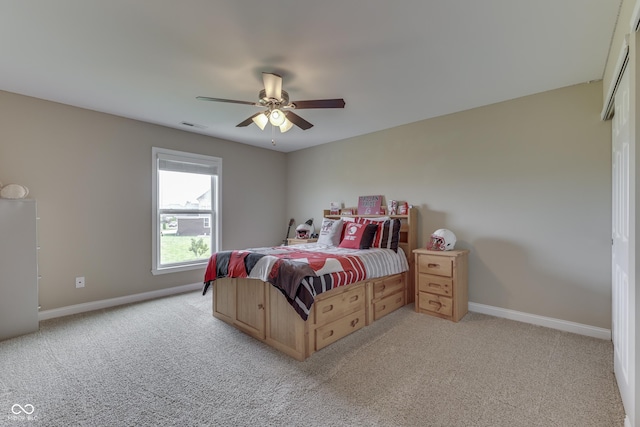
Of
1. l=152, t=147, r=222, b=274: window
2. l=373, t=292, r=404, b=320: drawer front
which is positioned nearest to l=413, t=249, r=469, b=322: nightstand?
l=373, t=292, r=404, b=320: drawer front

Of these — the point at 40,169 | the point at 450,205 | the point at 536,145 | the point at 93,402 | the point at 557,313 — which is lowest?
the point at 93,402

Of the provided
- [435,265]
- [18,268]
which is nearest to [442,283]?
[435,265]

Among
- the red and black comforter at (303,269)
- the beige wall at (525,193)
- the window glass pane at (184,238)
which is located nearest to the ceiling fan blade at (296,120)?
the red and black comforter at (303,269)

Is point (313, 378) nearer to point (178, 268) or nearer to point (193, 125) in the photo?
point (178, 268)

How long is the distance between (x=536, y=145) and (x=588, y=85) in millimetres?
655

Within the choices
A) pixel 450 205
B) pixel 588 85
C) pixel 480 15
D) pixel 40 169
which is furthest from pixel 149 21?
pixel 588 85

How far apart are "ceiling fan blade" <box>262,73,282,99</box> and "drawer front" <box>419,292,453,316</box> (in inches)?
106

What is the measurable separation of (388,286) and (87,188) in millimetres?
3872

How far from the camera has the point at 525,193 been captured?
297cm

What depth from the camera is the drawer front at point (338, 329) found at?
7.85 feet

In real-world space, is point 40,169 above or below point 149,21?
below

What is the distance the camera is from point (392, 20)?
5.95ft

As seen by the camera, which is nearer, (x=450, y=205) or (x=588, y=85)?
(x=588, y=85)

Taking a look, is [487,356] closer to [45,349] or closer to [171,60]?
[171,60]
